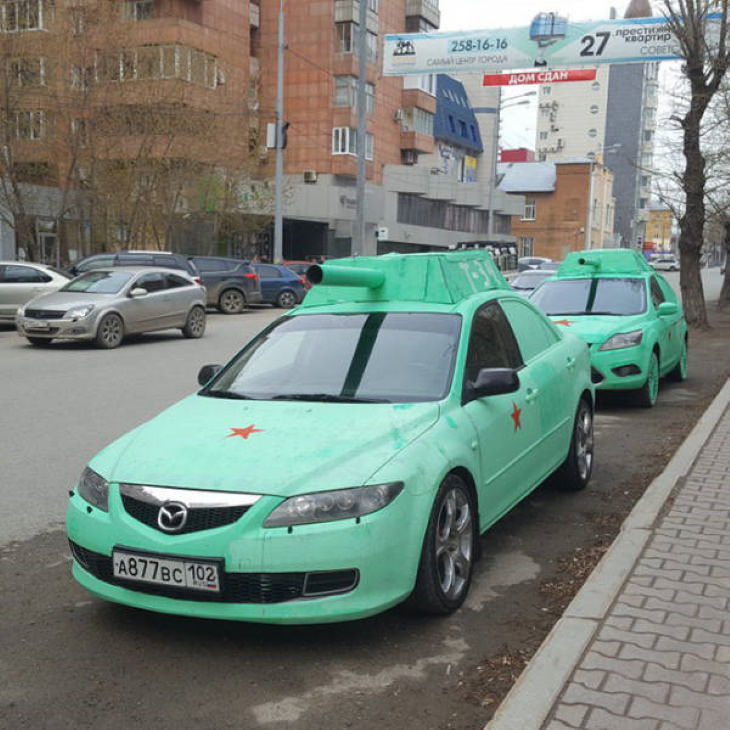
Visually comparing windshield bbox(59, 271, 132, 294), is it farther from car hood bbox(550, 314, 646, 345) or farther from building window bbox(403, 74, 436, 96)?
building window bbox(403, 74, 436, 96)

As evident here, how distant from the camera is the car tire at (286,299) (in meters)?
28.0

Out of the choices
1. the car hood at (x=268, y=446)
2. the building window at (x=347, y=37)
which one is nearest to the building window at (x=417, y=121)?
the building window at (x=347, y=37)

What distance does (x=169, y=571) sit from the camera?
3.64 metres

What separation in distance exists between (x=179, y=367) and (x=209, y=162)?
22425 mm

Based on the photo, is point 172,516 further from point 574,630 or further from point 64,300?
point 64,300

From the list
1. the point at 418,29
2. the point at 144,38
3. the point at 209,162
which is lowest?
the point at 209,162

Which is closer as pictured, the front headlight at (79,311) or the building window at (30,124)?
the front headlight at (79,311)

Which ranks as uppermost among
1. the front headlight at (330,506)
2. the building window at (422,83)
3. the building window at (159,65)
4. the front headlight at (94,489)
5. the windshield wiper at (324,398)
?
the building window at (422,83)

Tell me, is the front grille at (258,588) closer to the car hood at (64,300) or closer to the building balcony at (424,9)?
the car hood at (64,300)

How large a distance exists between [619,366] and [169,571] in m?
6.90

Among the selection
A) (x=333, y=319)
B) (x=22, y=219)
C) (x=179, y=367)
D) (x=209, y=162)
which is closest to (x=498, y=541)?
(x=333, y=319)

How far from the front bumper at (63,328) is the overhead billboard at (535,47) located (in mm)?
13025

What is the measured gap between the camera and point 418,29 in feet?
190

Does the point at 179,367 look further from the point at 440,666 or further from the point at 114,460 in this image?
the point at 440,666
